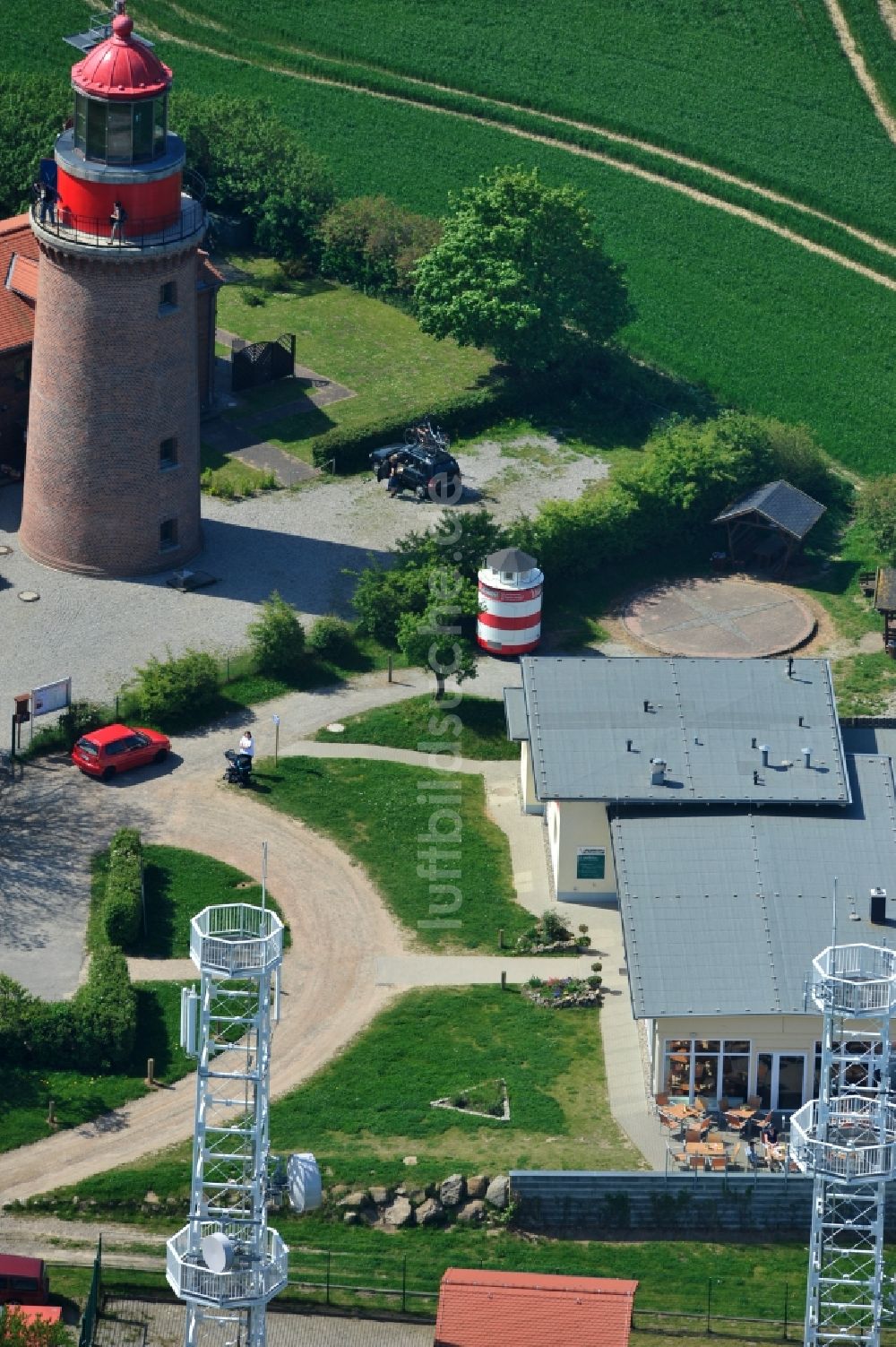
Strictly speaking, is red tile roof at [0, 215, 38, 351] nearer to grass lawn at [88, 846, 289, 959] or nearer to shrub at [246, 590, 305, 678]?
shrub at [246, 590, 305, 678]

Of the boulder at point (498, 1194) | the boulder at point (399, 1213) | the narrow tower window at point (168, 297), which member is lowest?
the boulder at point (399, 1213)

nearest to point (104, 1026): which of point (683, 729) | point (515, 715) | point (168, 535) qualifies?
point (515, 715)

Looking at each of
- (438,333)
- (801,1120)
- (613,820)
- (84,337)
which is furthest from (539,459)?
(801,1120)

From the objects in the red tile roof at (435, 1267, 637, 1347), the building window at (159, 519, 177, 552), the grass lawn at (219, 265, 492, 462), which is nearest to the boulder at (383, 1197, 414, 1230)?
the red tile roof at (435, 1267, 637, 1347)

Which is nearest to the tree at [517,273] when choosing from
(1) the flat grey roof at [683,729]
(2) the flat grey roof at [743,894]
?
(1) the flat grey roof at [683,729]

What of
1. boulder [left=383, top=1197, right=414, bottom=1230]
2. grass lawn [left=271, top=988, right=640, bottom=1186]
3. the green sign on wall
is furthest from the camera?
the green sign on wall

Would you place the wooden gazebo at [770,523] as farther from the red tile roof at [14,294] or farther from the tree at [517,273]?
the red tile roof at [14,294]
